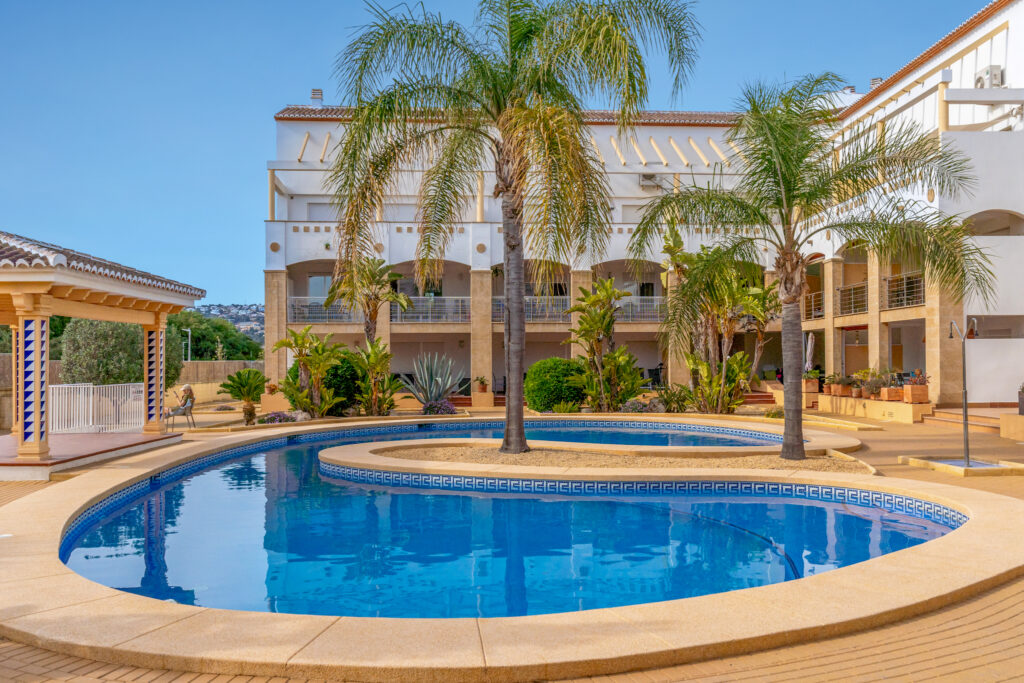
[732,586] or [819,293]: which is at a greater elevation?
[819,293]

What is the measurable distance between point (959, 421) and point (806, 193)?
8867 millimetres

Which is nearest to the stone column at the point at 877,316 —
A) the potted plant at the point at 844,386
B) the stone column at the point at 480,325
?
the potted plant at the point at 844,386

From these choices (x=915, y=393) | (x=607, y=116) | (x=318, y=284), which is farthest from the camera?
(x=607, y=116)

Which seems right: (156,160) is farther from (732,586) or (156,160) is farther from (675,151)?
(732,586)

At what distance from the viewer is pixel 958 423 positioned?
16219mm

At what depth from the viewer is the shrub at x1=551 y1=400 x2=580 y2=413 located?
64.7ft

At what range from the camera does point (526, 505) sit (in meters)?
9.08

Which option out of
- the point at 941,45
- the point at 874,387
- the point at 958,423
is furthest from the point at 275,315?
the point at 941,45

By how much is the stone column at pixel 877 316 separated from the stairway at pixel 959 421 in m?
3.53

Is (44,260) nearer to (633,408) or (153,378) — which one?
(153,378)

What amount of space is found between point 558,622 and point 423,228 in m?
8.56

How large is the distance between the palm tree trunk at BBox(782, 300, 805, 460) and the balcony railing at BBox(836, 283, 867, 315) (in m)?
13.3

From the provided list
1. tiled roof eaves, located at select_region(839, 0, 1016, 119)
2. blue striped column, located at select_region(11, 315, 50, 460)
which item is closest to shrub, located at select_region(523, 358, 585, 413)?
blue striped column, located at select_region(11, 315, 50, 460)

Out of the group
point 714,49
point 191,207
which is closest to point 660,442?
point 714,49
